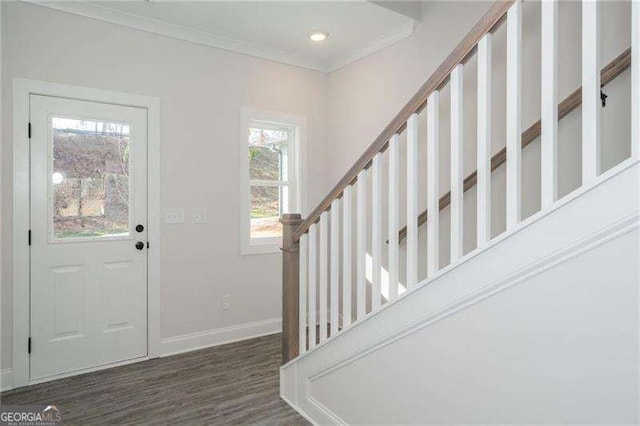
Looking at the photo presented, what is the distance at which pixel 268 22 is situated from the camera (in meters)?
3.12

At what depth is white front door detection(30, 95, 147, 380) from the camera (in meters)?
2.72

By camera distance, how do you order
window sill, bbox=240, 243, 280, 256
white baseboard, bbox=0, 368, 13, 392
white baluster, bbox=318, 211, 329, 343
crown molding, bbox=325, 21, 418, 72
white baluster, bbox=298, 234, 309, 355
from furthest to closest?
window sill, bbox=240, 243, 280, 256
crown molding, bbox=325, 21, 418, 72
white baseboard, bbox=0, 368, 13, 392
white baluster, bbox=298, 234, 309, 355
white baluster, bbox=318, 211, 329, 343

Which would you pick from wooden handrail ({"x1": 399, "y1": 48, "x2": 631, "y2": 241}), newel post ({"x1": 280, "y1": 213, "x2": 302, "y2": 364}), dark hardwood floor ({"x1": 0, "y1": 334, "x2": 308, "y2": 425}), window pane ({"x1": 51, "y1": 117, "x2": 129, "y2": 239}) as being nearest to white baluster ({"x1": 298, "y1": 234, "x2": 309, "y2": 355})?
newel post ({"x1": 280, "y1": 213, "x2": 302, "y2": 364})

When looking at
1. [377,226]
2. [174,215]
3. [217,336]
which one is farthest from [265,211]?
[377,226]

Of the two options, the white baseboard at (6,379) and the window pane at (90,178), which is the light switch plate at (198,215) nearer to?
the window pane at (90,178)

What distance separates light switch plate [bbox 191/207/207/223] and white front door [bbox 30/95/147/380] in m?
0.38

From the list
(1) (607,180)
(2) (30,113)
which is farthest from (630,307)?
(2) (30,113)

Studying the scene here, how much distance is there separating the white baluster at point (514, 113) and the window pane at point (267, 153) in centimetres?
280

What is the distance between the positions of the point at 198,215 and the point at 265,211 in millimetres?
719

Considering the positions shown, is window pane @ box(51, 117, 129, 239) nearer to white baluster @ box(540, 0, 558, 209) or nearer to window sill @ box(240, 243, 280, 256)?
window sill @ box(240, 243, 280, 256)

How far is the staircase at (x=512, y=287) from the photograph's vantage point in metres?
1.05

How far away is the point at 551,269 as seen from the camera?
1.17 meters

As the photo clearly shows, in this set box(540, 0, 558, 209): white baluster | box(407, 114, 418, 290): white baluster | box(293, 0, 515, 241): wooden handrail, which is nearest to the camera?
box(540, 0, 558, 209): white baluster

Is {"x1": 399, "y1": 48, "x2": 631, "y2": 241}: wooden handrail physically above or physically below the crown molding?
below
